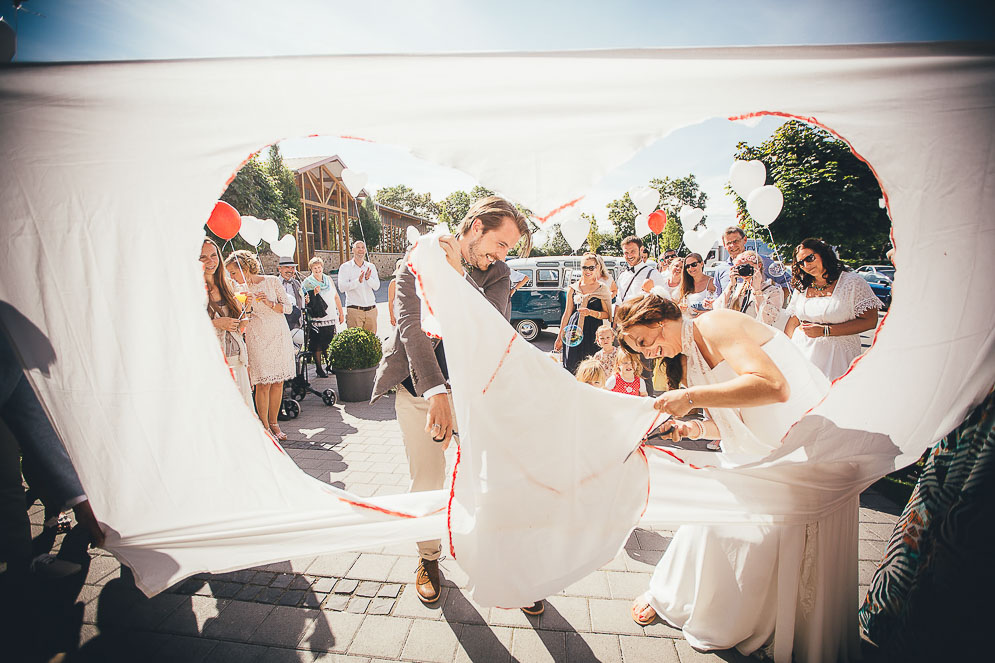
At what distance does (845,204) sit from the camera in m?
10.3

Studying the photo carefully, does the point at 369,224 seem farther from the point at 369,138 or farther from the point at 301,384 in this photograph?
the point at 369,138

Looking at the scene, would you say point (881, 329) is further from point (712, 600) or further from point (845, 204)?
point (845, 204)

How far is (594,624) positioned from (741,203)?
1466 cm

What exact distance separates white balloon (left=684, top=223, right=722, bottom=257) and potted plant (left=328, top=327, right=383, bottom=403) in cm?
662

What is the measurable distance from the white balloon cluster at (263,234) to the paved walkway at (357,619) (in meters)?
5.61

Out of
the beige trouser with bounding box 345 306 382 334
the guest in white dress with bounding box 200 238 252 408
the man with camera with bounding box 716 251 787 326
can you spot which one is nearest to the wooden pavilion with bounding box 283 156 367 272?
the beige trouser with bounding box 345 306 382 334

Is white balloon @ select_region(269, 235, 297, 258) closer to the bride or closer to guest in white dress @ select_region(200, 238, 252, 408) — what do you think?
guest in white dress @ select_region(200, 238, 252, 408)

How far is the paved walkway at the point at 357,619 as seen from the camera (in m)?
1.86

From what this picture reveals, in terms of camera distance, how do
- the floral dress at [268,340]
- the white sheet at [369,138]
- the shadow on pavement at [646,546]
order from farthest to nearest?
the floral dress at [268,340], the shadow on pavement at [646,546], the white sheet at [369,138]

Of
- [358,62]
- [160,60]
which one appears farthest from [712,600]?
[160,60]

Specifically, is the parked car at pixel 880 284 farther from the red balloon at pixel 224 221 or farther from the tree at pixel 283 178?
the tree at pixel 283 178

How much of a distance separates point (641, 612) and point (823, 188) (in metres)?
12.0

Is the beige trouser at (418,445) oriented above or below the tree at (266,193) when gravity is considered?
below

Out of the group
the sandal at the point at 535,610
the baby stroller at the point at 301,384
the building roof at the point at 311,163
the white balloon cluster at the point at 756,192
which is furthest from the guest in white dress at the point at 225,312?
the building roof at the point at 311,163
